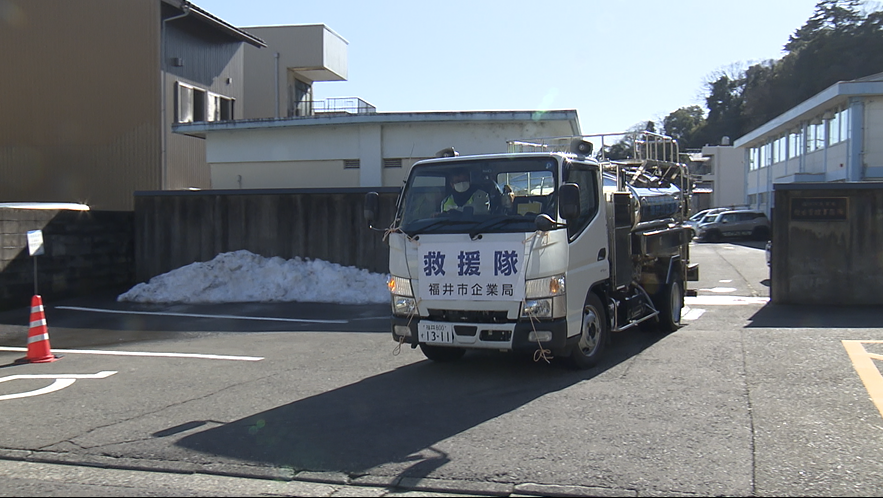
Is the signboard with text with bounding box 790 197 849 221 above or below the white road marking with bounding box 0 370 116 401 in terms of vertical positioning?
above

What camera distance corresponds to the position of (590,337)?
27.8 feet

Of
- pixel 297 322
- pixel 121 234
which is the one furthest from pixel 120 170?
pixel 297 322

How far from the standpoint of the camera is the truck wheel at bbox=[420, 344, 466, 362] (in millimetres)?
8897

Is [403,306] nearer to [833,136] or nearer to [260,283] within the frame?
[260,283]

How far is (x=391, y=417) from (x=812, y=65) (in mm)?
68993

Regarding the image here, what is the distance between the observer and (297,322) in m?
13.3

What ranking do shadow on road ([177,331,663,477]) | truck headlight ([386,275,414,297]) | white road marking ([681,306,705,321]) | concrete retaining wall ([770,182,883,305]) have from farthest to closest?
1. concrete retaining wall ([770,182,883,305])
2. white road marking ([681,306,705,321])
3. truck headlight ([386,275,414,297])
4. shadow on road ([177,331,663,477])

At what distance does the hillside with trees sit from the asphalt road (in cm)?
5879

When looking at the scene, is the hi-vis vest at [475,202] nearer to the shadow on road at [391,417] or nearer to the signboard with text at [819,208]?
the shadow on road at [391,417]

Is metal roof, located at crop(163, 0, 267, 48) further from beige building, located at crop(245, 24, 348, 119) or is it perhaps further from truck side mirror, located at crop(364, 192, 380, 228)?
truck side mirror, located at crop(364, 192, 380, 228)

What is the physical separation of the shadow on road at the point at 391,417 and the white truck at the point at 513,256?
15.2 inches

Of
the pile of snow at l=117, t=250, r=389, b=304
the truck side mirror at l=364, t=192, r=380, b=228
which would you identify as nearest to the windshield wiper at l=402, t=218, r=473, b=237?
the truck side mirror at l=364, t=192, r=380, b=228

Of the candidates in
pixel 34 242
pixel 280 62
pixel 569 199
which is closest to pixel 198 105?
pixel 280 62

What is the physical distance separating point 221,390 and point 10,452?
2.31m
